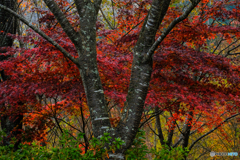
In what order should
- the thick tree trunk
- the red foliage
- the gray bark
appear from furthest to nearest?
the thick tree trunk → the red foliage → the gray bark

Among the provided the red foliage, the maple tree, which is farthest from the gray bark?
the red foliage

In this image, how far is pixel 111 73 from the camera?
13.1ft

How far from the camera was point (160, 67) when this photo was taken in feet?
14.6

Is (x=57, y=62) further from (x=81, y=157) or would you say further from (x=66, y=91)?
(x=81, y=157)

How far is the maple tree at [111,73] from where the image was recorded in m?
2.66

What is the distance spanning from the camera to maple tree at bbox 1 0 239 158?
8.72 ft

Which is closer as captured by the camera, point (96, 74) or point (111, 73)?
point (96, 74)

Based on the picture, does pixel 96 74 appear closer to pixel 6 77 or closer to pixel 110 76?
pixel 110 76

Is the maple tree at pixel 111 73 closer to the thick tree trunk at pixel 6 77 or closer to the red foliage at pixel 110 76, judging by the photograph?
the red foliage at pixel 110 76

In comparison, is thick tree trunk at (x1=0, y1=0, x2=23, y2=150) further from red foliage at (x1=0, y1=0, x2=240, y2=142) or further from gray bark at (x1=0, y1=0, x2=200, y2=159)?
gray bark at (x1=0, y1=0, x2=200, y2=159)

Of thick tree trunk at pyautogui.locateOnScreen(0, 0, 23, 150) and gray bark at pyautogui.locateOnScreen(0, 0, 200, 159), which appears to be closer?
gray bark at pyautogui.locateOnScreen(0, 0, 200, 159)

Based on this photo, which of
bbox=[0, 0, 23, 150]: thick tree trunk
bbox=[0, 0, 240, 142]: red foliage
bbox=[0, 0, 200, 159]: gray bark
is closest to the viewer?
bbox=[0, 0, 200, 159]: gray bark

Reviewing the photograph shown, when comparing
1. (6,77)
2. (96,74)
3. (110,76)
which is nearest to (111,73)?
(110,76)

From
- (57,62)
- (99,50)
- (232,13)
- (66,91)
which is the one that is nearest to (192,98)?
(99,50)
